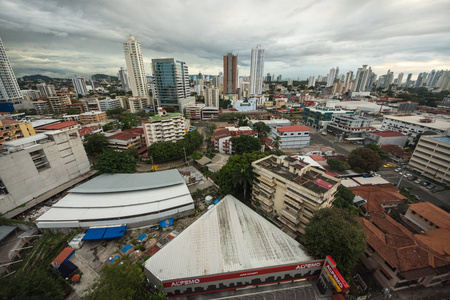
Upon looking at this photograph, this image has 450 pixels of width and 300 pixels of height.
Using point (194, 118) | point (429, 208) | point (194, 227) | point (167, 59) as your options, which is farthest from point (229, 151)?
point (167, 59)

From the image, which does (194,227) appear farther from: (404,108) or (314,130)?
(404,108)

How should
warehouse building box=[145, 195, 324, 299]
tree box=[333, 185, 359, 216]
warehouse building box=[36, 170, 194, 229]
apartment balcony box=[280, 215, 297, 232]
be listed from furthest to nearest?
tree box=[333, 185, 359, 216], warehouse building box=[36, 170, 194, 229], apartment balcony box=[280, 215, 297, 232], warehouse building box=[145, 195, 324, 299]

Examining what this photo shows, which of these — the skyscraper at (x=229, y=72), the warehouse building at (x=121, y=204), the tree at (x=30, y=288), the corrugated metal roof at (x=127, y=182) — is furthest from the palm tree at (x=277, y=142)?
the skyscraper at (x=229, y=72)

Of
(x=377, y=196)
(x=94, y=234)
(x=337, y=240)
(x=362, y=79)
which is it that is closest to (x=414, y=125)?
(x=377, y=196)

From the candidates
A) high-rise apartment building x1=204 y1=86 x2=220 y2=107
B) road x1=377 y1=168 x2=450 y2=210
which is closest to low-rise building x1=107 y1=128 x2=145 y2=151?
road x1=377 y1=168 x2=450 y2=210

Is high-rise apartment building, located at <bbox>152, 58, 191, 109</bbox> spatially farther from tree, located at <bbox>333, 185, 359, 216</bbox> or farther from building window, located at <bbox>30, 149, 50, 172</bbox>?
tree, located at <bbox>333, 185, 359, 216</bbox>

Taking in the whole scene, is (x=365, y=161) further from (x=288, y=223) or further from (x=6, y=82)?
(x=6, y=82)
